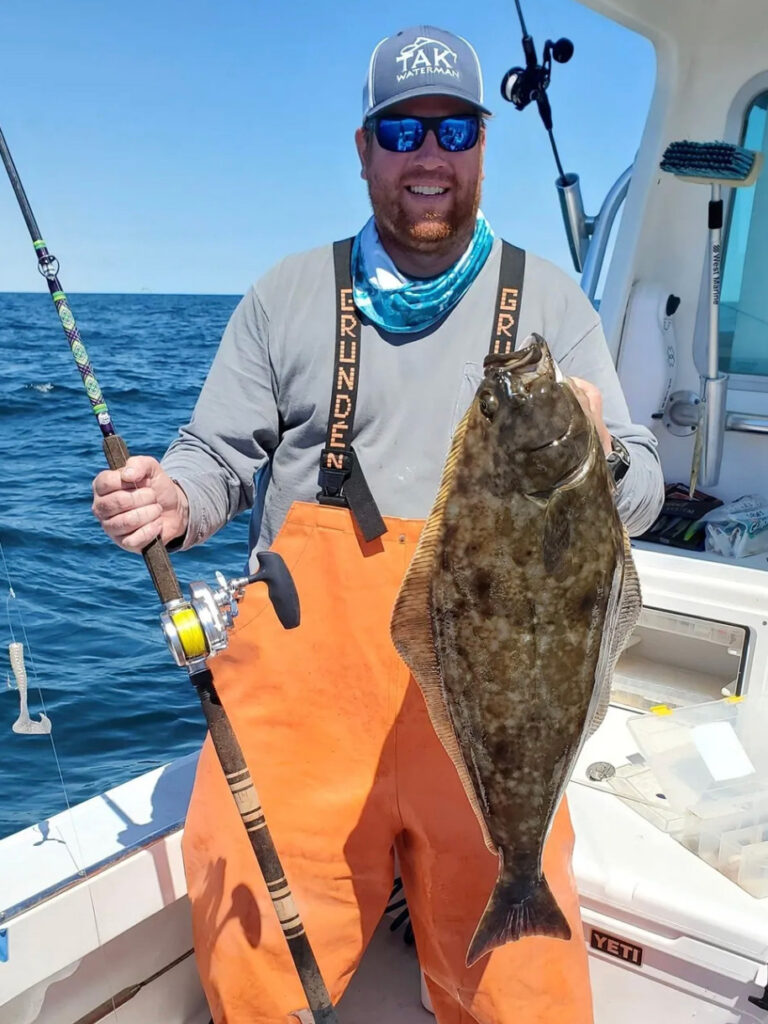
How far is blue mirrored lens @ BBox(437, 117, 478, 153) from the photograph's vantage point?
236cm

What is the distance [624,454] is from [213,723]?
1.16m

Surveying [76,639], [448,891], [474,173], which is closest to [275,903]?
[448,891]

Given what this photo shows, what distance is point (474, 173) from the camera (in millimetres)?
2410

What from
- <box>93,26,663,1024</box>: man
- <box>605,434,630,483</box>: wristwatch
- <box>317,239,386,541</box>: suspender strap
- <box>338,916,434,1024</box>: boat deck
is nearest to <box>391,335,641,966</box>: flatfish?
<box>605,434,630,483</box>: wristwatch

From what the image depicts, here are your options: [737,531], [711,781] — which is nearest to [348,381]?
[711,781]

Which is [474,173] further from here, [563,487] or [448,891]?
[448,891]

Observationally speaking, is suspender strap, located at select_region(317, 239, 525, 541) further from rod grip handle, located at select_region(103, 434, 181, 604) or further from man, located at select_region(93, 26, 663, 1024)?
rod grip handle, located at select_region(103, 434, 181, 604)

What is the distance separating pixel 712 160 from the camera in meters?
4.62

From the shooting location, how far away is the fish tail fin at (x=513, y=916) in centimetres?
195

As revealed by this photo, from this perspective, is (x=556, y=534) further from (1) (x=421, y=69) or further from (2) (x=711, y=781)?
(2) (x=711, y=781)

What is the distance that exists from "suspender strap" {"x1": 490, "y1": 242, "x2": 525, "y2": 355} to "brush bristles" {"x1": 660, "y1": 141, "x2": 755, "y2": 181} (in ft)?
8.99

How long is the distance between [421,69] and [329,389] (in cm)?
85

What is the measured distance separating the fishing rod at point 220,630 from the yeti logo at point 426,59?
3.42 feet

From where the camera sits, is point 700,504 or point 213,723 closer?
point 213,723
